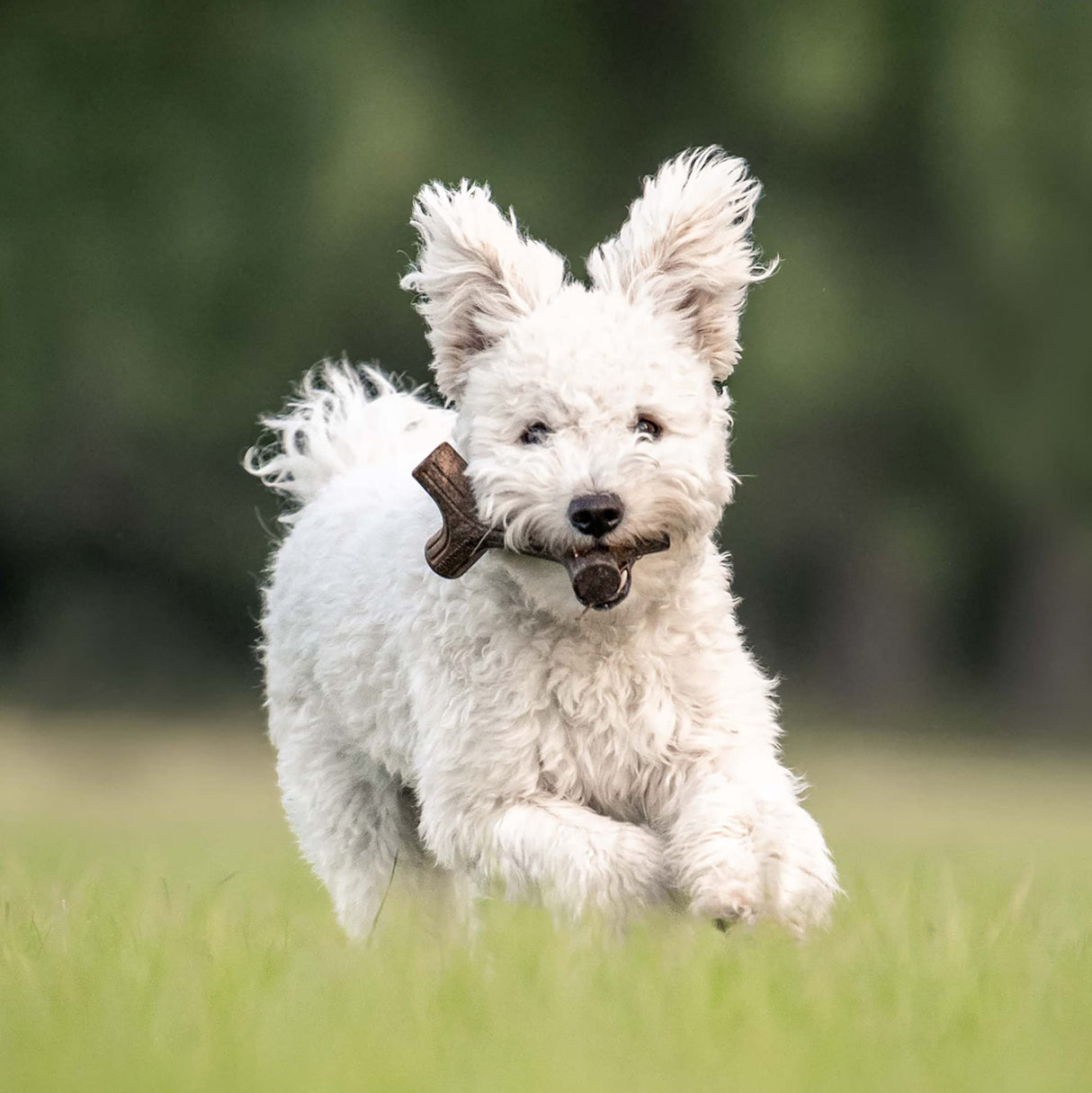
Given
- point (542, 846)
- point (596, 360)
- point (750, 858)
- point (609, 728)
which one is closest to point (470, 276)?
point (596, 360)

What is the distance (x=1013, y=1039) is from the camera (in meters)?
4.45

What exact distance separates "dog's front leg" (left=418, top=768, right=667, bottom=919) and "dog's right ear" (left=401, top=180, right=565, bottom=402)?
4.20 feet

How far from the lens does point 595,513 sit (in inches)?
219

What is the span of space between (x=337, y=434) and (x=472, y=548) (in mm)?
2256

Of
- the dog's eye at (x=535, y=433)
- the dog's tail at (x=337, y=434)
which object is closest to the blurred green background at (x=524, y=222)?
the dog's tail at (x=337, y=434)

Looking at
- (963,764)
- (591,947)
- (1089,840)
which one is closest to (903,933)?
(591,947)

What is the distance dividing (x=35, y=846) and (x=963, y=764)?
10.8 metres

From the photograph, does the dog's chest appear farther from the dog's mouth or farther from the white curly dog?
the dog's mouth

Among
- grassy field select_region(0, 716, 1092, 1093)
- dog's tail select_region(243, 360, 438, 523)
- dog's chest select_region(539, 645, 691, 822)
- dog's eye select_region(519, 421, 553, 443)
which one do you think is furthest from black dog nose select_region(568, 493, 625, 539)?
dog's tail select_region(243, 360, 438, 523)

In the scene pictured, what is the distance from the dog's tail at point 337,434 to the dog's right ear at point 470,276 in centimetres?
165

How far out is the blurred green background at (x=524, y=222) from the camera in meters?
20.3

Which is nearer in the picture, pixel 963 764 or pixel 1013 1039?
pixel 1013 1039

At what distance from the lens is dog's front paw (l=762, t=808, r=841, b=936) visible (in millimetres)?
5488

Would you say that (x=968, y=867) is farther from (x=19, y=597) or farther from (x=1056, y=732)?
(x=19, y=597)
